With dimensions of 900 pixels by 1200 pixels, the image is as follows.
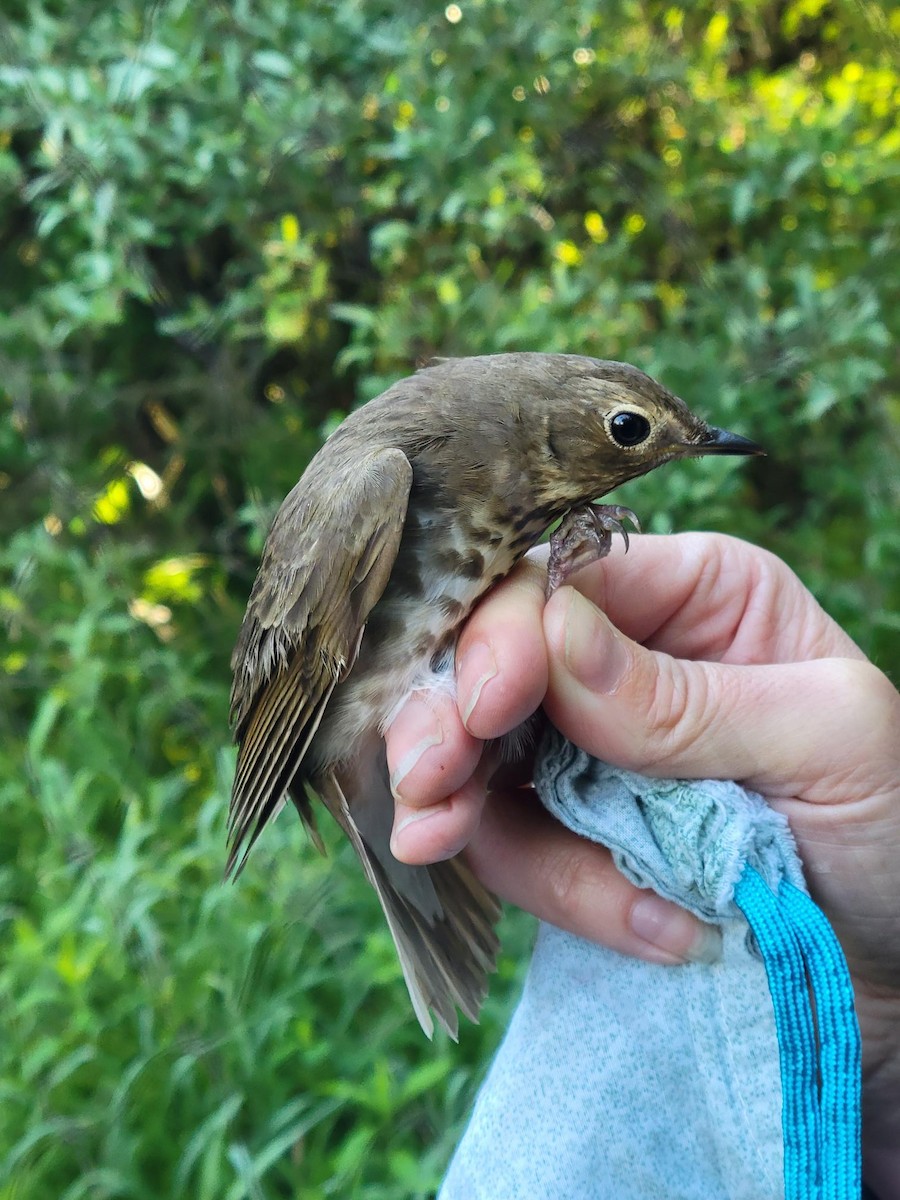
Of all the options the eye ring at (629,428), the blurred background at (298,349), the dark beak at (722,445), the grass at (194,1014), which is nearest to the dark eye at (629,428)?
the eye ring at (629,428)

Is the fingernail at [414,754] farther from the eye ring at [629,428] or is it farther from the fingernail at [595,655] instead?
the eye ring at [629,428]

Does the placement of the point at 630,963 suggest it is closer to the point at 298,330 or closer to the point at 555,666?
the point at 555,666

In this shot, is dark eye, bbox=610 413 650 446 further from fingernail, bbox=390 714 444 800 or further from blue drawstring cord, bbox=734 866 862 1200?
blue drawstring cord, bbox=734 866 862 1200

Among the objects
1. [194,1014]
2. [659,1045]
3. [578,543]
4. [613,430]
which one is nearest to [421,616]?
[578,543]

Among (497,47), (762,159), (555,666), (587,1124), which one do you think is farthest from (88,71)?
(587,1124)

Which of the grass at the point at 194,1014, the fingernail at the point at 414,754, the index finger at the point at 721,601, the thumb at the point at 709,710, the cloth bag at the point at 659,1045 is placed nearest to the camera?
the cloth bag at the point at 659,1045

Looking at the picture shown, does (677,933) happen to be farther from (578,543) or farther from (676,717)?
(578,543)
